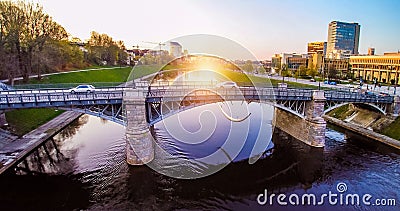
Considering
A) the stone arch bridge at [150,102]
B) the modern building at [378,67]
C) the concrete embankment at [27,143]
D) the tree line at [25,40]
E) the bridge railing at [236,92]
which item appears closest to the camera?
the stone arch bridge at [150,102]

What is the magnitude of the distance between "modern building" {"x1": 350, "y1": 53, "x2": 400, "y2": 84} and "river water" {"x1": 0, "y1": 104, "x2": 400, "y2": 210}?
66.7 meters

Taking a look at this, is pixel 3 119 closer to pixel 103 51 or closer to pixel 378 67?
pixel 103 51

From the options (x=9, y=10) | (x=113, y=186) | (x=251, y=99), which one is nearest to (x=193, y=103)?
(x=251, y=99)

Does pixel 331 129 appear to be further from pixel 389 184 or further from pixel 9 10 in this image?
pixel 9 10

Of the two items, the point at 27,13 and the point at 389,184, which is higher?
the point at 27,13

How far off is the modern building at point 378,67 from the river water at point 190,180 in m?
66.7

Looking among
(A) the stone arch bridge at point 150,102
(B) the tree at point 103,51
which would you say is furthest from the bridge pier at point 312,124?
(B) the tree at point 103,51

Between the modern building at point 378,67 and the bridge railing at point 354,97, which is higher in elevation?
the modern building at point 378,67

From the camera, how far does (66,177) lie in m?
23.3

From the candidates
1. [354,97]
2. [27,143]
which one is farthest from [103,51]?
[354,97]

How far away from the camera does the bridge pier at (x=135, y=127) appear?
80.2 feet

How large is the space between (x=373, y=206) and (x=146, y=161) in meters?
19.9

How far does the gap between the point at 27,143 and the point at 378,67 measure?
108m

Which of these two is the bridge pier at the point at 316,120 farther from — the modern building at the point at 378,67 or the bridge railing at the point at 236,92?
the modern building at the point at 378,67
